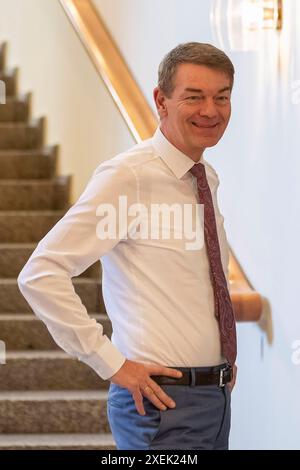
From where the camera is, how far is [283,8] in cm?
307

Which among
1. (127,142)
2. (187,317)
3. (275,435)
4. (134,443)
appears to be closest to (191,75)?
(187,317)

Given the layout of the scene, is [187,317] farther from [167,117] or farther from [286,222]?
[286,222]

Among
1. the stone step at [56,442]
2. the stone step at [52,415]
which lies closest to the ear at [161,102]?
the stone step at [56,442]

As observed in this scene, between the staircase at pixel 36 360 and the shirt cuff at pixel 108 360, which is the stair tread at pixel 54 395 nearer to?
the staircase at pixel 36 360

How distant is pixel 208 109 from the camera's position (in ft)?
6.80

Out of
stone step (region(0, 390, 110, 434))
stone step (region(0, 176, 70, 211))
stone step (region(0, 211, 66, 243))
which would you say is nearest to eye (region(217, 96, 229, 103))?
stone step (region(0, 390, 110, 434))

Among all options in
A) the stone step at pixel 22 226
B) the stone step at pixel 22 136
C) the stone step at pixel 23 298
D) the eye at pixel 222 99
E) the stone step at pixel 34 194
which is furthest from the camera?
the stone step at pixel 22 136

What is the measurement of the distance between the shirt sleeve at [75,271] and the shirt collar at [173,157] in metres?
0.13

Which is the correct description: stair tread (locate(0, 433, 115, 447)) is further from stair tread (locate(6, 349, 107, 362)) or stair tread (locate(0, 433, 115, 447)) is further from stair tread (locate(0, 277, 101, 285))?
stair tread (locate(0, 277, 101, 285))

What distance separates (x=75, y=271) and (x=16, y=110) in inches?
184

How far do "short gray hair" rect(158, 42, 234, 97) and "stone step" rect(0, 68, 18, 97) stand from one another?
4901mm

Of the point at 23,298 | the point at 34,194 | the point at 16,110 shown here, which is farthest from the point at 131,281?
the point at 16,110

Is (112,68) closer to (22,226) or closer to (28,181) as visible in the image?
(22,226)

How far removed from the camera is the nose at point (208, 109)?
2072mm
